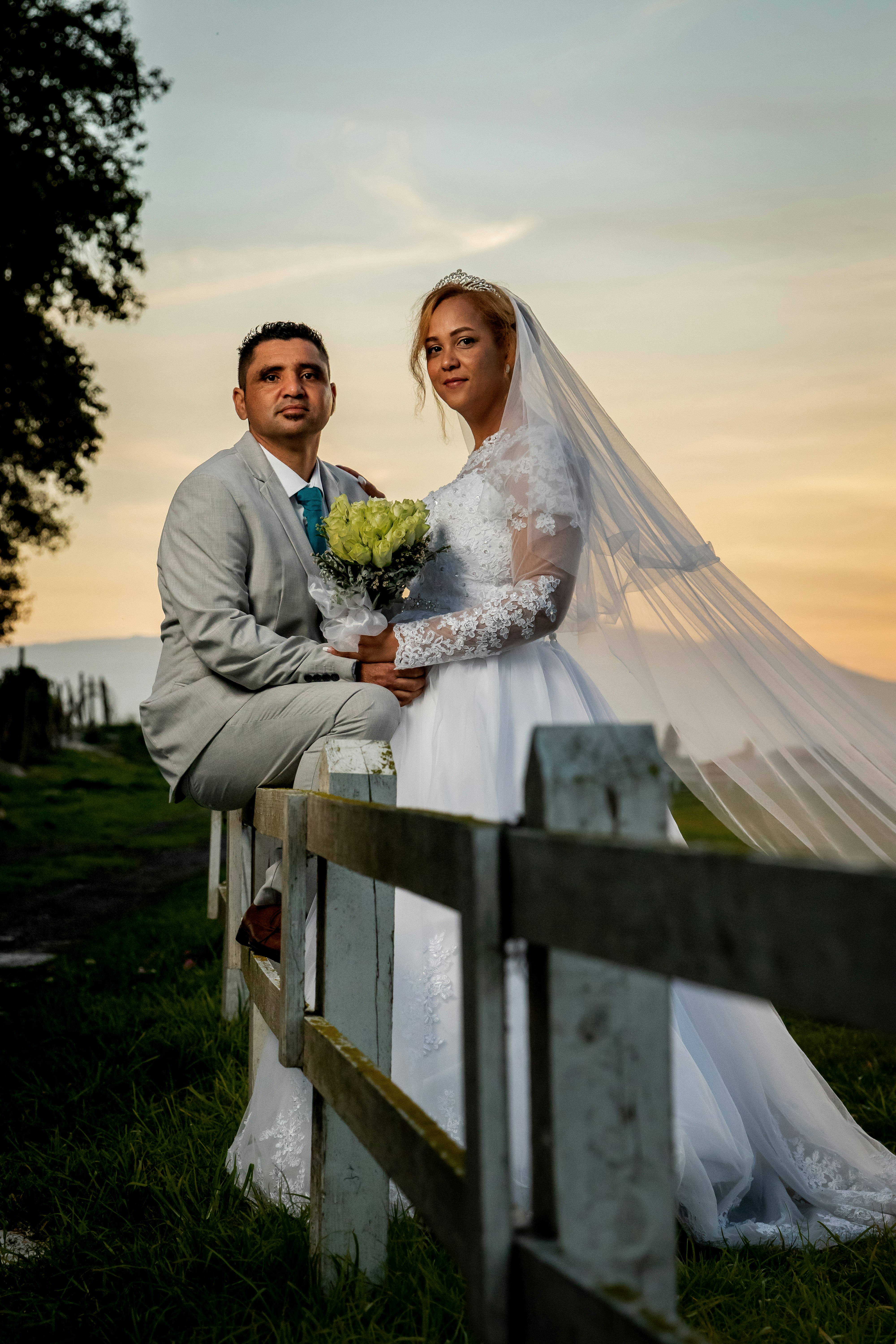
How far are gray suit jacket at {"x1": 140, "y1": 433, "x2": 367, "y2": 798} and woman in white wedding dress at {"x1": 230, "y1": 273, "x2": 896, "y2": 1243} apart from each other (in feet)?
1.38

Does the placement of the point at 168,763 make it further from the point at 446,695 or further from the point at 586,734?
the point at 586,734

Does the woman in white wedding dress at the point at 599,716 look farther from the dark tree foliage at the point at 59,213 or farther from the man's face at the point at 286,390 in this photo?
the dark tree foliage at the point at 59,213

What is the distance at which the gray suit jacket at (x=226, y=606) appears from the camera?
383cm

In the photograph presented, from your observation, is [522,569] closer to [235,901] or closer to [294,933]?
[294,933]

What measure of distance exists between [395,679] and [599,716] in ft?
2.35

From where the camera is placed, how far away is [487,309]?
432cm

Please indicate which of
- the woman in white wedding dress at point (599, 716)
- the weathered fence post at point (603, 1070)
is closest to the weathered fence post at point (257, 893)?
the woman in white wedding dress at point (599, 716)

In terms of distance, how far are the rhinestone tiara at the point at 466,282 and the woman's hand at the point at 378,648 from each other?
4.90ft

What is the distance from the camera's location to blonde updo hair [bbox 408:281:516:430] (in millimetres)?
4316

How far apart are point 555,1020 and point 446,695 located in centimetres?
266

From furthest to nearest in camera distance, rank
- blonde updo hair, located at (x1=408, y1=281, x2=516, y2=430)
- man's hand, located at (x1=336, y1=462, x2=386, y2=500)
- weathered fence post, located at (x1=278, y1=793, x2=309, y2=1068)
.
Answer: man's hand, located at (x1=336, y1=462, x2=386, y2=500)
blonde updo hair, located at (x1=408, y1=281, x2=516, y2=430)
weathered fence post, located at (x1=278, y1=793, x2=309, y2=1068)

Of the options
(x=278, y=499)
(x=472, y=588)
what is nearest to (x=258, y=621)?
(x=278, y=499)

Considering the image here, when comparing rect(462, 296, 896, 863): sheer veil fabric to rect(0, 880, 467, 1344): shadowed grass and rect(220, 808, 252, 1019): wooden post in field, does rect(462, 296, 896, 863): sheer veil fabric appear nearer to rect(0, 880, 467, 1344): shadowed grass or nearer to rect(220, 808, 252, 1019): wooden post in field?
rect(220, 808, 252, 1019): wooden post in field

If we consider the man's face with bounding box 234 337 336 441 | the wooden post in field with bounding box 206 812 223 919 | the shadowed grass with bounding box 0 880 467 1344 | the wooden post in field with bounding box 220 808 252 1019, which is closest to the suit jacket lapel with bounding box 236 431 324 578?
the man's face with bounding box 234 337 336 441
